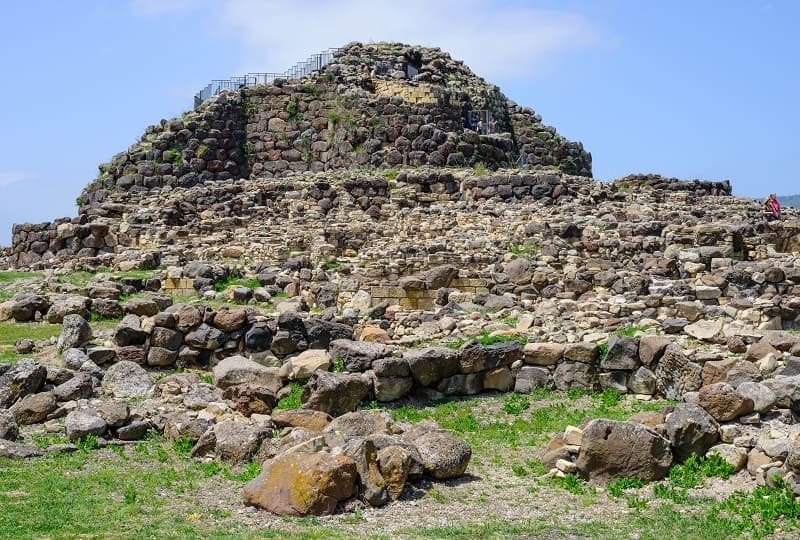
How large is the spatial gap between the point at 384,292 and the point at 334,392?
675cm

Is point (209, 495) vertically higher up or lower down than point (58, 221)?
lower down

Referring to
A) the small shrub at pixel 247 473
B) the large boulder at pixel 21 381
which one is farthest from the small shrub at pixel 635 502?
the large boulder at pixel 21 381

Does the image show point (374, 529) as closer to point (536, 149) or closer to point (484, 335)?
point (484, 335)

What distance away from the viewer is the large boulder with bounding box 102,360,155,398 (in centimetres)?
1305

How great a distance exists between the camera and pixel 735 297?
17031mm

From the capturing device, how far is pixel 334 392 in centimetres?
1273

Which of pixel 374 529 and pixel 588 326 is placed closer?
pixel 374 529

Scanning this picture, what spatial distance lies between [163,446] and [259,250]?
14686mm

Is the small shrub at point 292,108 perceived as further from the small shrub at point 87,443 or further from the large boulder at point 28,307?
the small shrub at point 87,443

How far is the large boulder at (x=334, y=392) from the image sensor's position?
12.6 metres

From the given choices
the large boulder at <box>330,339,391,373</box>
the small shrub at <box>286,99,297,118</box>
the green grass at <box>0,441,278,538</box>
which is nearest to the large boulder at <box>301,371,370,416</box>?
the large boulder at <box>330,339,391,373</box>

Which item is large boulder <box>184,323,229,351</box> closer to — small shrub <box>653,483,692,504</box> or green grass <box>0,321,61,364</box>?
green grass <box>0,321,61,364</box>

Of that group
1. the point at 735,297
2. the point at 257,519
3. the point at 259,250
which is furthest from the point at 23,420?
the point at 259,250

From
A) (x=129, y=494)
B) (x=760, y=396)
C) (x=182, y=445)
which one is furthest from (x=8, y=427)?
(x=760, y=396)
